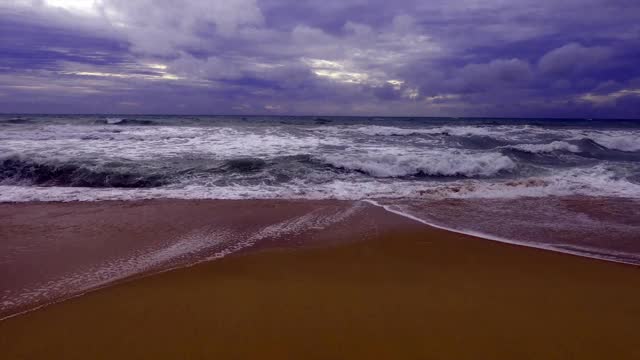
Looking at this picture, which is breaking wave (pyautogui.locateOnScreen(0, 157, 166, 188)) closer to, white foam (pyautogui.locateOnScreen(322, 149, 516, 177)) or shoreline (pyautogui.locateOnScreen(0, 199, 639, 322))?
shoreline (pyautogui.locateOnScreen(0, 199, 639, 322))

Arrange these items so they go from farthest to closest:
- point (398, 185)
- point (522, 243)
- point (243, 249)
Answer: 1. point (398, 185)
2. point (522, 243)
3. point (243, 249)

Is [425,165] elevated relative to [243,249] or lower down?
elevated

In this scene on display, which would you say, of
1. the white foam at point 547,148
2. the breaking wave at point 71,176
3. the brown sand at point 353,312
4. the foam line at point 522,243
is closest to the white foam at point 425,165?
the foam line at point 522,243

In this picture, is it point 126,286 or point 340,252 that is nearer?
point 126,286

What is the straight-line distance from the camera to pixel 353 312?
3.51 metres

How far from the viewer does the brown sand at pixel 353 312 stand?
3.01 m

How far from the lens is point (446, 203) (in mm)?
7766

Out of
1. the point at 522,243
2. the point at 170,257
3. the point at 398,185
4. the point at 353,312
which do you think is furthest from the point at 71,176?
the point at 522,243

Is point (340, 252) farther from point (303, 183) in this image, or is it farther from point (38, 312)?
point (303, 183)

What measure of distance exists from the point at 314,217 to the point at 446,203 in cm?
281

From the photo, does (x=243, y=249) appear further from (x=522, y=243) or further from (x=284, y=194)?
(x=522, y=243)

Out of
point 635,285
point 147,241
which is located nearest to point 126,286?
point 147,241

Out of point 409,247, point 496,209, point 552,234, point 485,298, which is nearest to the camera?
point 485,298

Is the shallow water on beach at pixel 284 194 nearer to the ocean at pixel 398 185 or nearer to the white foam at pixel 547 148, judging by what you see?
the ocean at pixel 398 185
